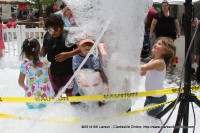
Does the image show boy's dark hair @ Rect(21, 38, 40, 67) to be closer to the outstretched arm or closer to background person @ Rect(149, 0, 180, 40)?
the outstretched arm

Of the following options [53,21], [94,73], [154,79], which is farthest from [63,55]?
[154,79]

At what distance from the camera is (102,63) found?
2.38m

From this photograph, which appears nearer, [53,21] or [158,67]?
[158,67]

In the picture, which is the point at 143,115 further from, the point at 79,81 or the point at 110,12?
the point at 110,12

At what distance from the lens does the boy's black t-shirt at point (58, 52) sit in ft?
9.98

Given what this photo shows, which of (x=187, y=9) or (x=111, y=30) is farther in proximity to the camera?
(x=111, y=30)

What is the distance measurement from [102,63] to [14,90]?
267 centimetres

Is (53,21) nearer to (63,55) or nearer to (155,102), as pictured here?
(63,55)

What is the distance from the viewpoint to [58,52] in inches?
121

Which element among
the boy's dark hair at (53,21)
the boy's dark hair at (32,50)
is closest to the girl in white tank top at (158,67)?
the boy's dark hair at (53,21)

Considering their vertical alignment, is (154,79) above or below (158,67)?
below

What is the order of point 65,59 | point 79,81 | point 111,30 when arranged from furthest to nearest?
point 65,59
point 79,81
point 111,30

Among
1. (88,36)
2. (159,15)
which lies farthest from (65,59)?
(159,15)

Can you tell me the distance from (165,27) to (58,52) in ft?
9.89
